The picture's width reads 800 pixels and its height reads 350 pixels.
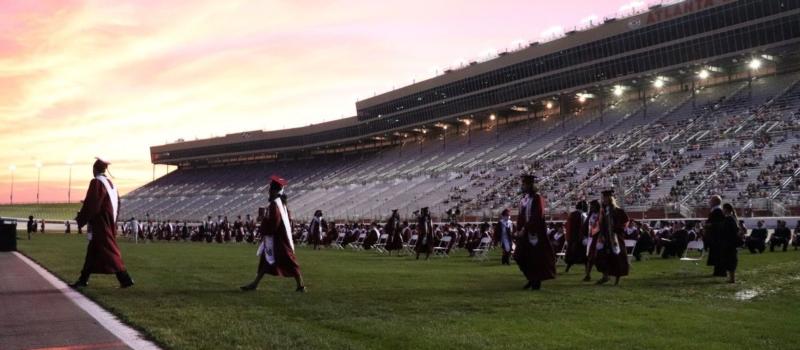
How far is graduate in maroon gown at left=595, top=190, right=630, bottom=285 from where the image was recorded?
13.6 m

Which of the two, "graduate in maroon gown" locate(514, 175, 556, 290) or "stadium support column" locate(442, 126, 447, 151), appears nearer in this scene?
"graduate in maroon gown" locate(514, 175, 556, 290)

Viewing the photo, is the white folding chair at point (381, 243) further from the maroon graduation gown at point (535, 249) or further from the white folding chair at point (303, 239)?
the maroon graduation gown at point (535, 249)

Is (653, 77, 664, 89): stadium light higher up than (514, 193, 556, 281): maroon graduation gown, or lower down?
higher up

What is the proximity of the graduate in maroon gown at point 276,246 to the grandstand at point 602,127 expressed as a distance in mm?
26070

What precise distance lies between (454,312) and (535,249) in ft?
13.1

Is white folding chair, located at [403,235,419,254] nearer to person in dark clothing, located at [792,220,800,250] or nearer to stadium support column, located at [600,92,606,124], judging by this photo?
person in dark clothing, located at [792,220,800,250]

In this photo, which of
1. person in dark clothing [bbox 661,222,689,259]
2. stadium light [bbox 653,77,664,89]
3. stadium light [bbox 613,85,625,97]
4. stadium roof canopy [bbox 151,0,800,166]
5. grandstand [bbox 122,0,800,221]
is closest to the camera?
person in dark clothing [bbox 661,222,689,259]

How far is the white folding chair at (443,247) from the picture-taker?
26.4m

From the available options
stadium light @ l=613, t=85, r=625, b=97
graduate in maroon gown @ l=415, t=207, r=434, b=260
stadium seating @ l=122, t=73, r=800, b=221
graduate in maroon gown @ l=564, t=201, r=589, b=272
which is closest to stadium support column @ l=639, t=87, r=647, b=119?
stadium seating @ l=122, t=73, r=800, b=221

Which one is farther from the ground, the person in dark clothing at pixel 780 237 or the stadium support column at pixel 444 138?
the stadium support column at pixel 444 138

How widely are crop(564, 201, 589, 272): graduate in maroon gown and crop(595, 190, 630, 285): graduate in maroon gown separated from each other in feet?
9.46

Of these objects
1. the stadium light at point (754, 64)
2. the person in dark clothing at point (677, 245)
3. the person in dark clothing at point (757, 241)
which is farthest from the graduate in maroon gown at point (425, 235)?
the stadium light at point (754, 64)

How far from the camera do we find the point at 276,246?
11.6 m

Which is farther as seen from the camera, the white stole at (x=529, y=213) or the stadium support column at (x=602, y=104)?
the stadium support column at (x=602, y=104)
